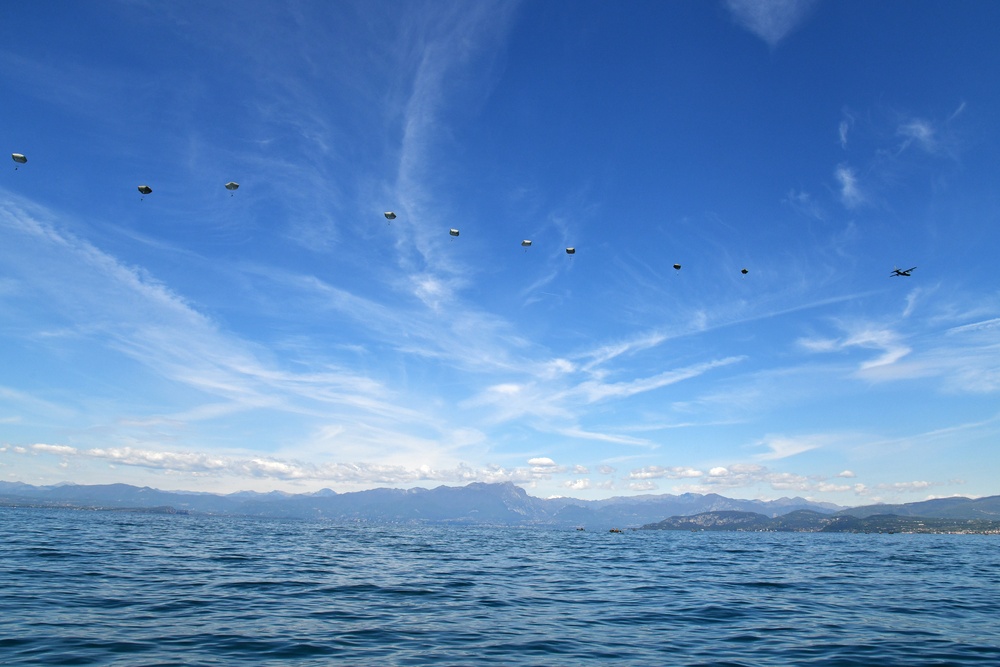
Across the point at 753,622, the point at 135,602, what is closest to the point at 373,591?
the point at 135,602

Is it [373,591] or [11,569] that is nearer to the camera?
[373,591]

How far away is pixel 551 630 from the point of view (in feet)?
68.4

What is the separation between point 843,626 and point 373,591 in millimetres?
22526

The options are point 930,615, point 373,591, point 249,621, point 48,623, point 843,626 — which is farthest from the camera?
point 373,591

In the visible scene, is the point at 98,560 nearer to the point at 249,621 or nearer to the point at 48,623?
the point at 48,623

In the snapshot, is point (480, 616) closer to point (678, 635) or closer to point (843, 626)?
point (678, 635)

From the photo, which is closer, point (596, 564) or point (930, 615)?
point (930, 615)

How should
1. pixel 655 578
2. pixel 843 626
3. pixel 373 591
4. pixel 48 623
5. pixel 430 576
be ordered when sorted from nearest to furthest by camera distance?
pixel 48 623
pixel 843 626
pixel 373 591
pixel 430 576
pixel 655 578

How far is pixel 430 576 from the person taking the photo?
38031mm

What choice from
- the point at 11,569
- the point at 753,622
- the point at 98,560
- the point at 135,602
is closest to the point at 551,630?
the point at 753,622

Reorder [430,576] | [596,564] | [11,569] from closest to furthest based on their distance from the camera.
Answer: [11,569]
[430,576]
[596,564]

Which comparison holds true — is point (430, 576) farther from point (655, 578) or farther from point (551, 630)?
point (551, 630)

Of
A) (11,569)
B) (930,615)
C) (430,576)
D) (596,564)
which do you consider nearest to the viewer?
(930,615)

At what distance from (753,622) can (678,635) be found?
5033mm
